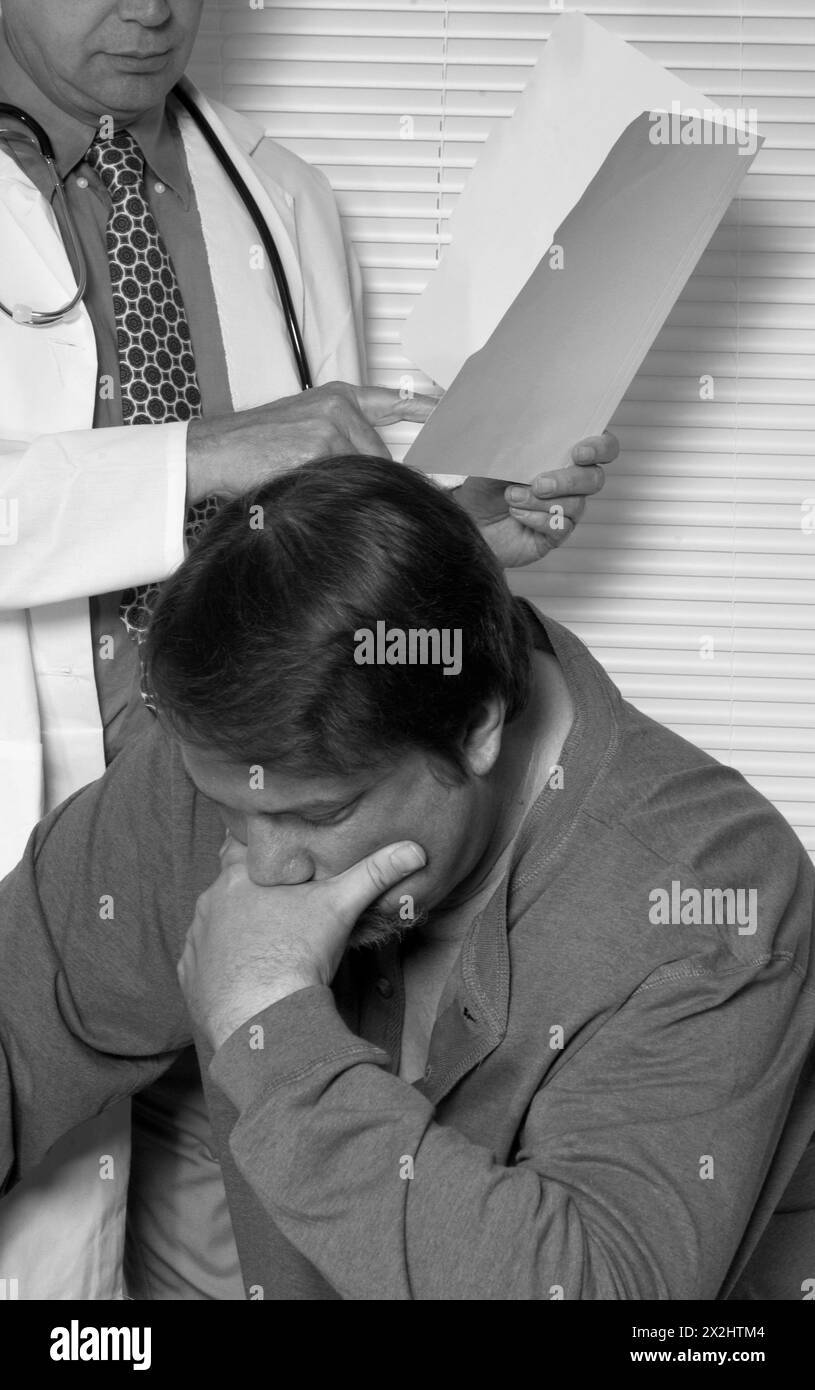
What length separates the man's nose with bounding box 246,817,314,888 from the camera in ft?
3.65

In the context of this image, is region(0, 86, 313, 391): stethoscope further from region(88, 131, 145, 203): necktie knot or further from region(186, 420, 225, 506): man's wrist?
region(186, 420, 225, 506): man's wrist

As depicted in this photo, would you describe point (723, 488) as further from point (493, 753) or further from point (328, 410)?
point (493, 753)

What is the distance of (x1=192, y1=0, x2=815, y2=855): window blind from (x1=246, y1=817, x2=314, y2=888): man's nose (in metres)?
0.93

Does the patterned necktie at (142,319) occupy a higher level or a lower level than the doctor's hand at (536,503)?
higher

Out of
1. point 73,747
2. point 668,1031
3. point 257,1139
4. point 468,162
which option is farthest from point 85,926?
point 468,162

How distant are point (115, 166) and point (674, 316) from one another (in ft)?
2.35

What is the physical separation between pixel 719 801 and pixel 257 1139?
0.44 m

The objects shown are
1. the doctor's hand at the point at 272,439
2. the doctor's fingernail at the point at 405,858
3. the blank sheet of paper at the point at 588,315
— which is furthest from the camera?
the doctor's hand at the point at 272,439

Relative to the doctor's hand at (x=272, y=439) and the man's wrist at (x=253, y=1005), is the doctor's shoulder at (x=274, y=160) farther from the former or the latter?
the man's wrist at (x=253, y=1005)

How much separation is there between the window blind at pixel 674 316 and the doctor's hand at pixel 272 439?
0.59 metres

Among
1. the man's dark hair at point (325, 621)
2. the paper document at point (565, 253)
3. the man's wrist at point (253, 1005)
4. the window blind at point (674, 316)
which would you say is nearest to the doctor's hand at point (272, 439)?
the paper document at point (565, 253)

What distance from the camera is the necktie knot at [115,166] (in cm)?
156

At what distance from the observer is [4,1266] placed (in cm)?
139

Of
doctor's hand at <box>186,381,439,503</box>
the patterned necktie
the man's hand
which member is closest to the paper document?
doctor's hand at <box>186,381,439,503</box>
